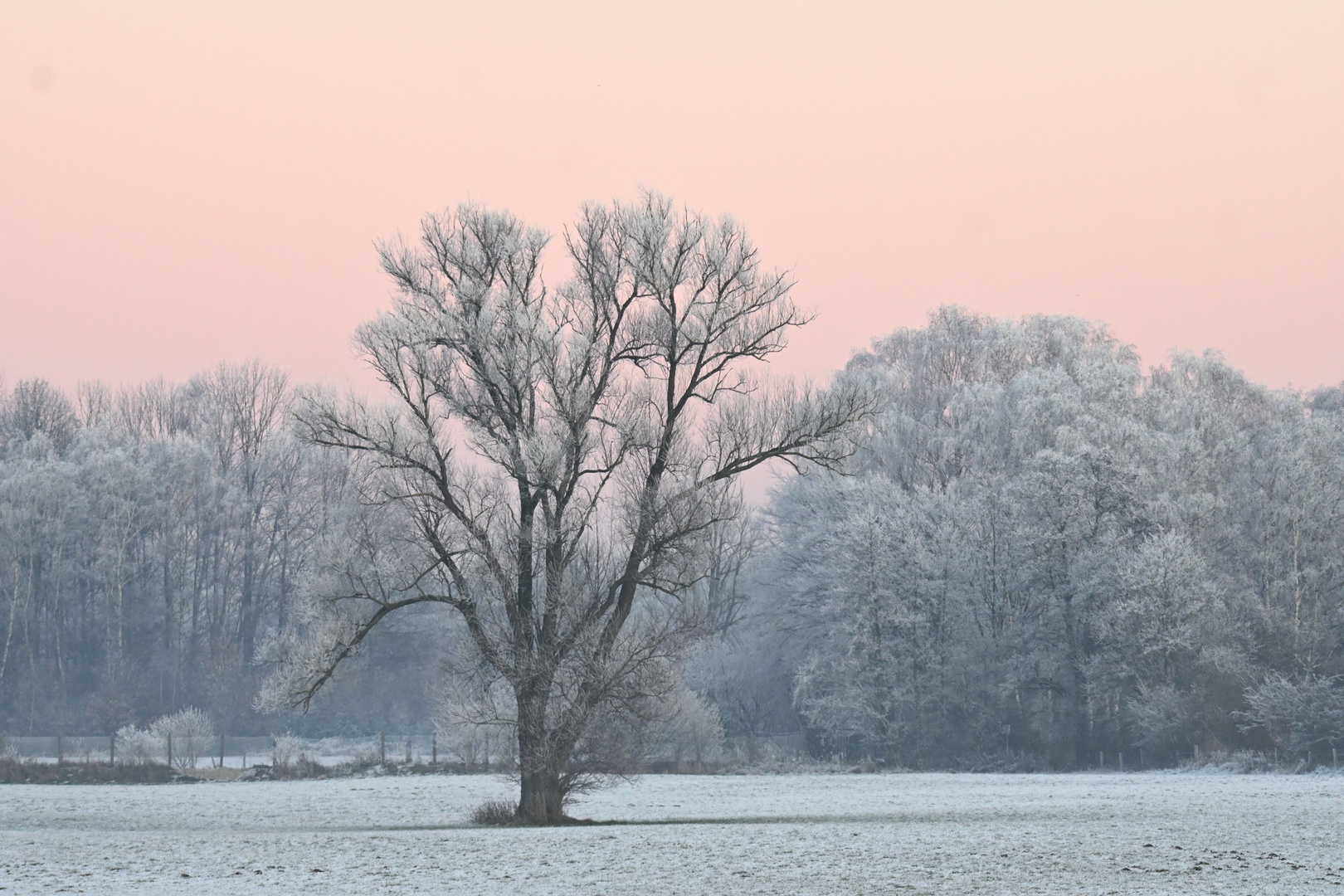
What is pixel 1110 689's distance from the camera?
165 feet

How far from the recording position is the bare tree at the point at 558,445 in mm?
24781

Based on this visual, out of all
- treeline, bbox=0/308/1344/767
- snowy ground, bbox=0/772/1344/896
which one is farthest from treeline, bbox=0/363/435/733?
snowy ground, bbox=0/772/1344/896

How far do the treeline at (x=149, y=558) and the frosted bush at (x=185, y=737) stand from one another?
12.9 metres

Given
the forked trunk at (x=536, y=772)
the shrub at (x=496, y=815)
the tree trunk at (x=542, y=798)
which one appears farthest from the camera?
the shrub at (x=496, y=815)

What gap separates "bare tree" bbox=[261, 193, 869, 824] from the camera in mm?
24781

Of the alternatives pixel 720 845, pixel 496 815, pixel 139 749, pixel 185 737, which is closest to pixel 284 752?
pixel 185 737

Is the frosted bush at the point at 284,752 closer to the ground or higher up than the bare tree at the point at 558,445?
closer to the ground

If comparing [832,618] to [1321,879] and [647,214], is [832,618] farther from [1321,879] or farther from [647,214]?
[1321,879]

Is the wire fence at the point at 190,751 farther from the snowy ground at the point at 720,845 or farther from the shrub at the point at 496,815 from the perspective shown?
the shrub at the point at 496,815

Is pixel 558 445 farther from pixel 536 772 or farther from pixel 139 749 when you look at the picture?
pixel 139 749

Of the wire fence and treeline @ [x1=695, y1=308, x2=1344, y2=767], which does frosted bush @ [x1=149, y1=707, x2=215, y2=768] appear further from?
treeline @ [x1=695, y1=308, x2=1344, y2=767]

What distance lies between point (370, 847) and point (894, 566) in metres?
37.5

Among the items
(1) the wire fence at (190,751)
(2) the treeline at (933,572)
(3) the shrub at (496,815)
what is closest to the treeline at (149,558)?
(2) the treeline at (933,572)

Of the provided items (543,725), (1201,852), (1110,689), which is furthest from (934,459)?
(1201,852)
